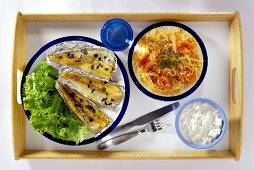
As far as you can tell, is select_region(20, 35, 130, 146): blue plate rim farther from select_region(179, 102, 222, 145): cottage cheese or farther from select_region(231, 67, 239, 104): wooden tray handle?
select_region(231, 67, 239, 104): wooden tray handle

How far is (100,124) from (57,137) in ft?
0.53

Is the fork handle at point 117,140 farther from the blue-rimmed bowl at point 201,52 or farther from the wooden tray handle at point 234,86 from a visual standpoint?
the wooden tray handle at point 234,86

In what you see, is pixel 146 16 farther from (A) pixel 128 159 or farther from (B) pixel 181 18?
(A) pixel 128 159

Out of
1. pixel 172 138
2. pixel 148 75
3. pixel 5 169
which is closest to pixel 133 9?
pixel 148 75

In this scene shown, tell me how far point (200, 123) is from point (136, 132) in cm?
23

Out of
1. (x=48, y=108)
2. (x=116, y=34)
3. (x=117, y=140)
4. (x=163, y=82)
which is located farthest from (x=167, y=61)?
(x=48, y=108)

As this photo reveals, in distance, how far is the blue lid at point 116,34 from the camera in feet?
5.64

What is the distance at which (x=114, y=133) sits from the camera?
1761 mm

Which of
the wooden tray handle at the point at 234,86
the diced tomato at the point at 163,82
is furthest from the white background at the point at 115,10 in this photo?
the diced tomato at the point at 163,82

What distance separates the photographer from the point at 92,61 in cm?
173

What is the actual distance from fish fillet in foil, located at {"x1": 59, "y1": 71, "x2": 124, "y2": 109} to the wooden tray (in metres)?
0.19

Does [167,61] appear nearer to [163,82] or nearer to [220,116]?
[163,82]

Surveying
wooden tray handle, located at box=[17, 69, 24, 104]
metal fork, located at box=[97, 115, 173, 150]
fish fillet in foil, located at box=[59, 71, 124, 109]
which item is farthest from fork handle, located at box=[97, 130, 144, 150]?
wooden tray handle, located at box=[17, 69, 24, 104]

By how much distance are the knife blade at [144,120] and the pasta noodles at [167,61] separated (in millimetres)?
53
